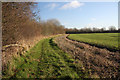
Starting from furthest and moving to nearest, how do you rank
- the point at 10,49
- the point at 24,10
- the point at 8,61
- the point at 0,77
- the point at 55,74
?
the point at 24,10 → the point at 10,49 → the point at 8,61 → the point at 55,74 → the point at 0,77

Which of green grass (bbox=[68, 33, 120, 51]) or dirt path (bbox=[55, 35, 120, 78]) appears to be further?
green grass (bbox=[68, 33, 120, 51])

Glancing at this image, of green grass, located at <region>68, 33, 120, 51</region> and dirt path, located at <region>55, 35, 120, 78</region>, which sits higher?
green grass, located at <region>68, 33, 120, 51</region>

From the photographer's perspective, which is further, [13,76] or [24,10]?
[24,10]

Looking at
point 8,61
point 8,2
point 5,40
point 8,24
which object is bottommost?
point 8,61

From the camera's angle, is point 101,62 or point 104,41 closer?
point 101,62

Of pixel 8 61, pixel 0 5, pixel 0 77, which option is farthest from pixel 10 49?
pixel 0 5

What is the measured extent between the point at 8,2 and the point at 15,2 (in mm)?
828

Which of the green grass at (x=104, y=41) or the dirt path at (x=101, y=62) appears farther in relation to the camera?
the green grass at (x=104, y=41)

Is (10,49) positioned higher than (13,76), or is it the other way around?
(10,49)

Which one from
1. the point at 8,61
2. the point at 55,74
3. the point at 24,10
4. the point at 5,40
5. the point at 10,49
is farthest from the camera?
the point at 24,10

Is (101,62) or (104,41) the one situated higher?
(104,41)

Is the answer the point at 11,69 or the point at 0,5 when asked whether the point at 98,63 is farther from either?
the point at 0,5

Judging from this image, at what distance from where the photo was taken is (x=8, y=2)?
5.91 metres

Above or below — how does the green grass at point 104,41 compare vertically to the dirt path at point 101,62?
above
